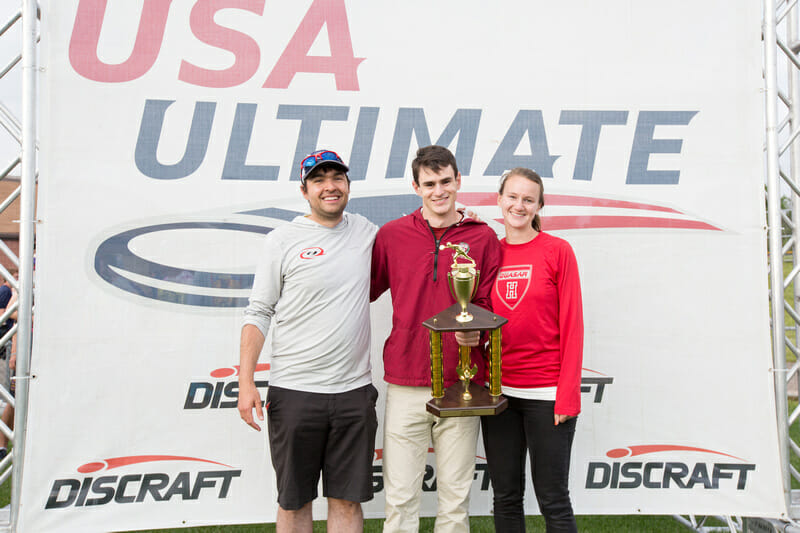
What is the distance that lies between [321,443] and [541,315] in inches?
43.7

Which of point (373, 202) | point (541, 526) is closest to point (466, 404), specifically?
point (373, 202)

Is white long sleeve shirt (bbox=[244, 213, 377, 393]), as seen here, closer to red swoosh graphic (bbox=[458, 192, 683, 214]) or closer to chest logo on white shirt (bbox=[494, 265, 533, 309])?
chest logo on white shirt (bbox=[494, 265, 533, 309])

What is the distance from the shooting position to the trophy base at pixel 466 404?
6.68 ft

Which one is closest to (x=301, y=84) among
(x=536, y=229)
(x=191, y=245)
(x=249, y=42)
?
(x=249, y=42)

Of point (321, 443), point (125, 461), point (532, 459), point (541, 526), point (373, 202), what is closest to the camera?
point (532, 459)

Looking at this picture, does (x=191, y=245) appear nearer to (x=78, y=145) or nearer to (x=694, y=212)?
(x=78, y=145)

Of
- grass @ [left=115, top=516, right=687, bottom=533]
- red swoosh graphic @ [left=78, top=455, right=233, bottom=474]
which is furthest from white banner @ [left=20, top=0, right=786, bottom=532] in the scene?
grass @ [left=115, top=516, right=687, bottom=533]

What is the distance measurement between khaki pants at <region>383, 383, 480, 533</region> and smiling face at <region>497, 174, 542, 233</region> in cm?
85

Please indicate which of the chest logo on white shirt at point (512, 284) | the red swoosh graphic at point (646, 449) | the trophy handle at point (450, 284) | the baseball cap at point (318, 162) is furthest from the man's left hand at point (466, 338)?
the red swoosh graphic at point (646, 449)

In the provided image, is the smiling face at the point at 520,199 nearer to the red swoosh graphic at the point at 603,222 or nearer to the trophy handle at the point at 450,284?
the trophy handle at the point at 450,284

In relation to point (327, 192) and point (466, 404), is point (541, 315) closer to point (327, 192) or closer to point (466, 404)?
point (466, 404)

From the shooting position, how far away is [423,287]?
227cm

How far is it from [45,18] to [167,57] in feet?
2.18

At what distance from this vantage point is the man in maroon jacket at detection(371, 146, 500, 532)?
89.0 inches
